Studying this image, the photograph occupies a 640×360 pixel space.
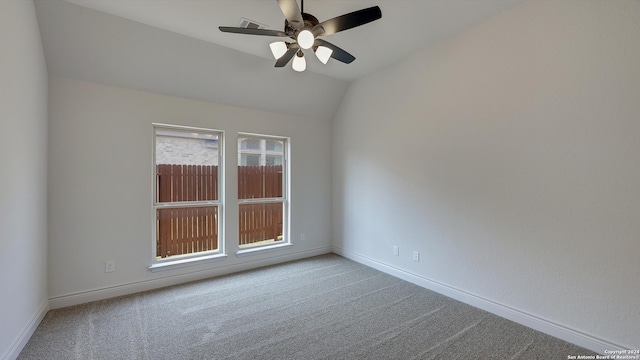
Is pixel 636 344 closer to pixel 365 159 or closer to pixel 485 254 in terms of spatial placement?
pixel 485 254

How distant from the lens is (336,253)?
15.8 feet

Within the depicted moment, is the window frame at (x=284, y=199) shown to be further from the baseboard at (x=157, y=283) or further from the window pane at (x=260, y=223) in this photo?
the baseboard at (x=157, y=283)

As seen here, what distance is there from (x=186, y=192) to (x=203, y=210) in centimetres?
34

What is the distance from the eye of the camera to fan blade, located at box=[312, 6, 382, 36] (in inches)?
70.1

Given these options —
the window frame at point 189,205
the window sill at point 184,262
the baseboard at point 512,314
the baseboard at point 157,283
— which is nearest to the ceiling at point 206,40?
the window frame at point 189,205

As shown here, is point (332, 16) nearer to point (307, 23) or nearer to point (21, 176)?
point (307, 23)

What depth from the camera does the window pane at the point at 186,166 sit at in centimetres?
354

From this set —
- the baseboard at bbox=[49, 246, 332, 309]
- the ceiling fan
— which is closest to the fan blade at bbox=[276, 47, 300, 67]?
the ceiling fan

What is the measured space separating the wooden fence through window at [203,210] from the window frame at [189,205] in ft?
0.16

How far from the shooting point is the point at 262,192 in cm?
439

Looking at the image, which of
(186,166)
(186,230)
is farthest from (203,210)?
(186,166)

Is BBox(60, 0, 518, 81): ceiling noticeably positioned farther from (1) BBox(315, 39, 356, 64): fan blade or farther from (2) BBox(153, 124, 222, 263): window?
(2) BBox(153, 124, 222, 263): window

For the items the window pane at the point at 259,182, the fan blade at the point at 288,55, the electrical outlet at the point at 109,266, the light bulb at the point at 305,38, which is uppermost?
the fan blade at the point at 288,55

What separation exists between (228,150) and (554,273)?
390 cm
